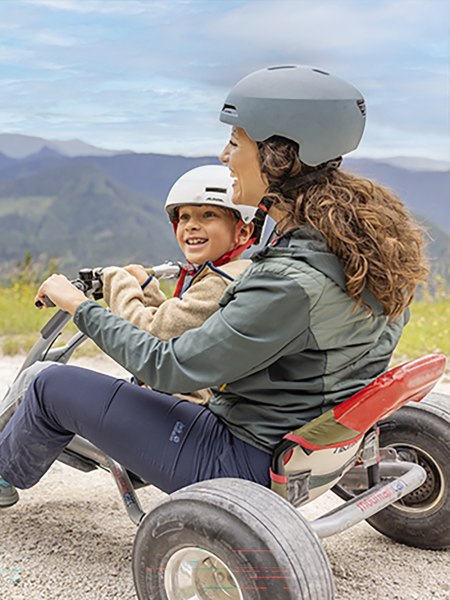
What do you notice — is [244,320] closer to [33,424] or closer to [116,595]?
[33,424]

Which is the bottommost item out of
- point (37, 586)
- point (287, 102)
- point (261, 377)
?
point (37, 586)

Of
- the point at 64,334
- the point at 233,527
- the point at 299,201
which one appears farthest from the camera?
the point at 64,334

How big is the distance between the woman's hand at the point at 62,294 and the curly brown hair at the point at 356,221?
61cm

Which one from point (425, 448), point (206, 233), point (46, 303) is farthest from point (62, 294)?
point (425, 448)

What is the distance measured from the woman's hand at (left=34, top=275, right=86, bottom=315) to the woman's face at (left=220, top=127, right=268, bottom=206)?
1.71ft

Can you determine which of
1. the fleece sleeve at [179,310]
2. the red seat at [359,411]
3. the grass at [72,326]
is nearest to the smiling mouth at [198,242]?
the fleece sleeve at [179,310]

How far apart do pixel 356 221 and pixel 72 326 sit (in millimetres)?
4977

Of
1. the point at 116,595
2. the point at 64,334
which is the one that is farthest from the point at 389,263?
the point at 64,334

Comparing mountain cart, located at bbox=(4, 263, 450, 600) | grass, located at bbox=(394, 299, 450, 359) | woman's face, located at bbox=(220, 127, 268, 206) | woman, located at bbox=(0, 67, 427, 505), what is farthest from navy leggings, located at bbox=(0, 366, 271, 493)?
grass, located at bbox=(394, 299, 450, 359)

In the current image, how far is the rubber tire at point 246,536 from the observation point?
6.46ft

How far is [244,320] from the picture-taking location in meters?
2.03

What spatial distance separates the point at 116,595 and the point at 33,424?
0.59 meters

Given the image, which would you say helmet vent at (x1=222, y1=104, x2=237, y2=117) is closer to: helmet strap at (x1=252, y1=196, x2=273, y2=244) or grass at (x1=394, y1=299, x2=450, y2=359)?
helmet strap at (x1=252, y1=196, x2=273, y2=244)

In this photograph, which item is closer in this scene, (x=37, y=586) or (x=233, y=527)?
(x=233, y=527)
